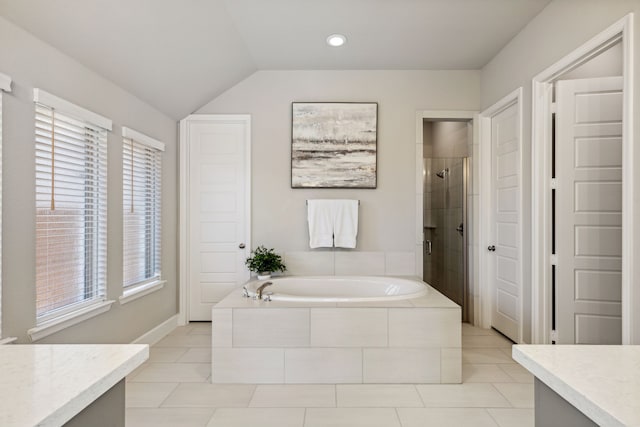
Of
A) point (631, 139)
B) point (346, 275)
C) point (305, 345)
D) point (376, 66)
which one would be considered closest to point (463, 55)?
point (376, 66)

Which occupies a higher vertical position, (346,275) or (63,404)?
(63,404)

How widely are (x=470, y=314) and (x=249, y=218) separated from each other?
236 centimetres

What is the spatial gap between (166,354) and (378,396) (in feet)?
5.45

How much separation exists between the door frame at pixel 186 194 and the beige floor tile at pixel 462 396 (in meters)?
2.10

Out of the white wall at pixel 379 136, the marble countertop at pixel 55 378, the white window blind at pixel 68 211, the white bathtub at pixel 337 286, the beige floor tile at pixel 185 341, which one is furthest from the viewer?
the white wall at pixel 379 136

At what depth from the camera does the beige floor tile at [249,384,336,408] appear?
207 centimetres

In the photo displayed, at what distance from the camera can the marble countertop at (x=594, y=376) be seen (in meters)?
0.69

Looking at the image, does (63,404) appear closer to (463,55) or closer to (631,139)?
(631,139)

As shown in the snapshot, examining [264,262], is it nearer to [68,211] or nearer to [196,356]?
[196,356]

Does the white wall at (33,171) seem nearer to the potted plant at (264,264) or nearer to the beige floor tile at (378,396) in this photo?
the potted plant at (264,264)

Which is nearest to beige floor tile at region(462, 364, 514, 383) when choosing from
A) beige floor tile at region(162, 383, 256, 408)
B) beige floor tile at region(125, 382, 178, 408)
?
beige floor tile at region(162, 383, 256, 408)

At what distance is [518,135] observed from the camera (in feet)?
9.64

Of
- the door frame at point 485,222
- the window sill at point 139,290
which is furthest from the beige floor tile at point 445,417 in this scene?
the window sill at point 139,290

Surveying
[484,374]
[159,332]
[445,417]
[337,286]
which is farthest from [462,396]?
[159,332]
